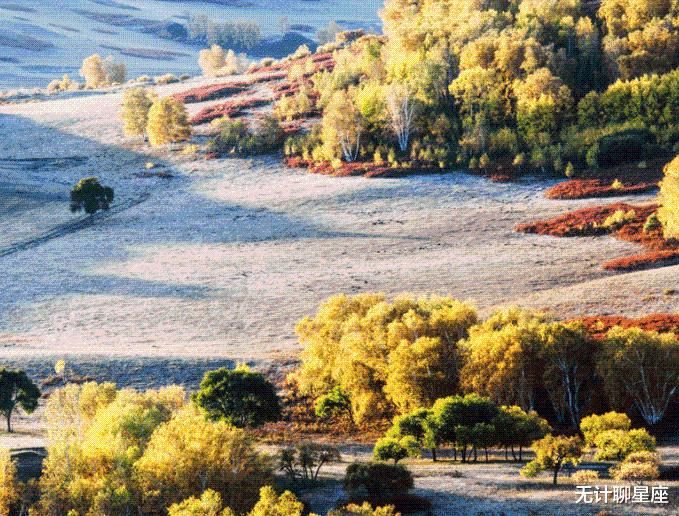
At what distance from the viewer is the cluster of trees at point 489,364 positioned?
49.9 m

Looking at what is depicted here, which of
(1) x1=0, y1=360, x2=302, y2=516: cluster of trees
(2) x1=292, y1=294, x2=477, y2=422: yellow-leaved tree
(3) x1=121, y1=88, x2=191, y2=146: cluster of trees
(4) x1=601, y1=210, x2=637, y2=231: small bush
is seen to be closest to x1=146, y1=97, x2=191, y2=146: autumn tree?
(3) x1=121, y1=88, x2=191, y2=146: cluster of trees

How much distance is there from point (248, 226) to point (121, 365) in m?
35.3

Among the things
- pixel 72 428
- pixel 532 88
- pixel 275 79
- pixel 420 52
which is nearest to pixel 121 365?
pixel 72 428

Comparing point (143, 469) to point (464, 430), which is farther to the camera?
point (464, 430)

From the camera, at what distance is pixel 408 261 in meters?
79.6

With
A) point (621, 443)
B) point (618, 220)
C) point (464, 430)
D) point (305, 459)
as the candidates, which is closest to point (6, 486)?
point (305, 459)

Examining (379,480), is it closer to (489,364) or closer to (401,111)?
(489,364)

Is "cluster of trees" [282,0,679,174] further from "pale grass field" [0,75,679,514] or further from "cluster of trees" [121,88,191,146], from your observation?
"cluster of trees" [121,88,191,146]

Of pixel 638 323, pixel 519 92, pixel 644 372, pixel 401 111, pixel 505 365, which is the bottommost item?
pixel 644 372

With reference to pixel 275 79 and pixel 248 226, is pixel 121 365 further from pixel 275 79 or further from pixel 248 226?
pixel 275 79

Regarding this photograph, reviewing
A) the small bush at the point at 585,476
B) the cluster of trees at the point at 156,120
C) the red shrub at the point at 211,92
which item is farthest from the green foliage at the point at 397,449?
the red shrub at the point at 211,92

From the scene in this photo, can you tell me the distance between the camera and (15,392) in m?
54.8

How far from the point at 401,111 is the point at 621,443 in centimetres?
7376

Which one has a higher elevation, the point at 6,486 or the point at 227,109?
the point at 227,109
